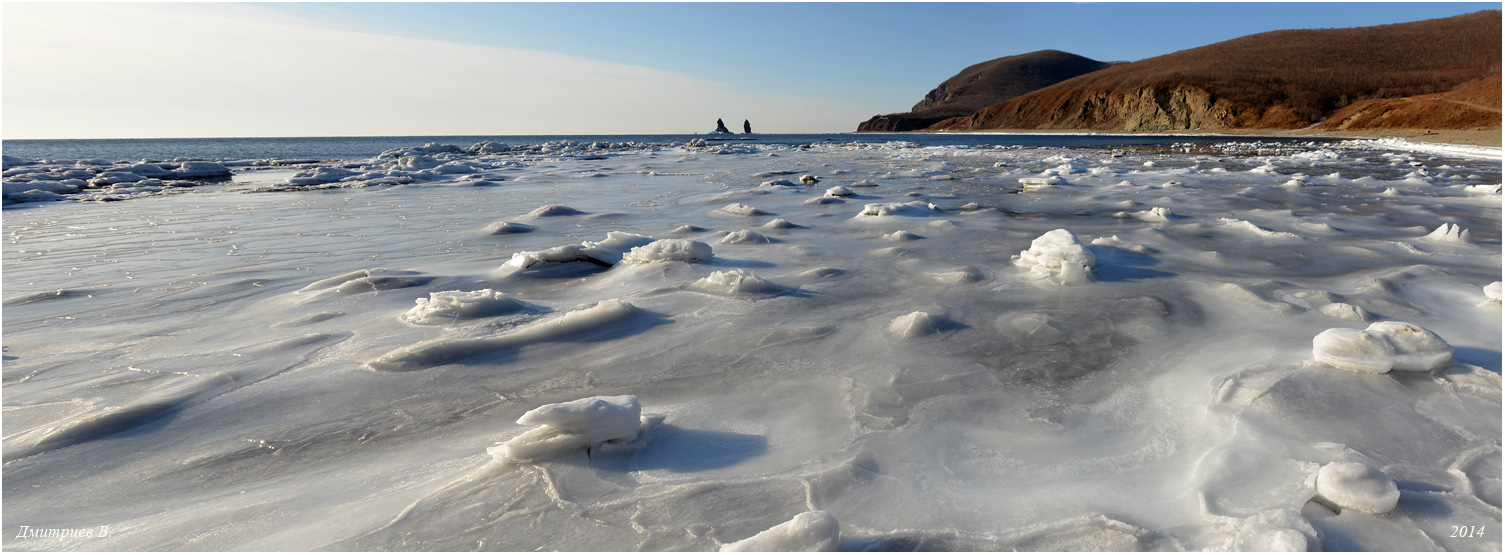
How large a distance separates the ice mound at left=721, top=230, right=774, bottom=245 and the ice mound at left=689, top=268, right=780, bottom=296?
4.95 ft

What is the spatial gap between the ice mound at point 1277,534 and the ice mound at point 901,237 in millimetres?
3742

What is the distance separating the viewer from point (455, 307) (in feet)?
9.73

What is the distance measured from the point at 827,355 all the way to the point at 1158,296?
6.51 feet

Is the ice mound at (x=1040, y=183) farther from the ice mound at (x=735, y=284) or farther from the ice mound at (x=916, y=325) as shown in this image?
the ice mound at (x=916, y=325)

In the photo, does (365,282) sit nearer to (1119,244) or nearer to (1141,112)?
(1119,244)

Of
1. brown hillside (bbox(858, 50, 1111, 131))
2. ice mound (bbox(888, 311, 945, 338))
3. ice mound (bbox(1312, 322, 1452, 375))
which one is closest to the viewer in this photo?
ice mound (bbox(1312, 322, 1452, 375))

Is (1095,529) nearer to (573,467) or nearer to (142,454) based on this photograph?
(573,467)

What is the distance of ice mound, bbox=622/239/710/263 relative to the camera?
4062mm

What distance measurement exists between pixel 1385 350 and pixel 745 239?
375cm

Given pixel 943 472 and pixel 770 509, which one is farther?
pixel 943 472

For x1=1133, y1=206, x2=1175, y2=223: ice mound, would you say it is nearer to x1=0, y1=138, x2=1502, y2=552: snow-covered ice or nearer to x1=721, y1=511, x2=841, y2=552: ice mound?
x1=0, y1=138, x2=1502, y2=552: snow-covered ice

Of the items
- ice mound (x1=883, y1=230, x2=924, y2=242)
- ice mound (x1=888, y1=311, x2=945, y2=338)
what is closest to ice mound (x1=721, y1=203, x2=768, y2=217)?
ice mound (x1=883, y1=230, x2=924, y2=242)

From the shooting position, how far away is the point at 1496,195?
717cm

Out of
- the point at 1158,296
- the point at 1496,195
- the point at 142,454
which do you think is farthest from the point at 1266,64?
the point at 142,454
